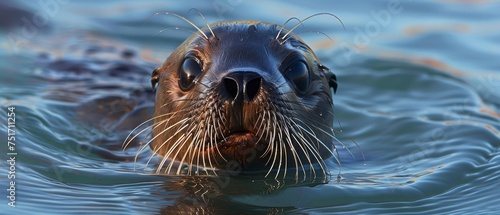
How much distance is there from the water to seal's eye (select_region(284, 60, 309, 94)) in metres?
0.61

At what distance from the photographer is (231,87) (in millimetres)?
5352

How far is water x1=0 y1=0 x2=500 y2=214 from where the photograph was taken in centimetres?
571

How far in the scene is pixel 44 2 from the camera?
40.2 feet

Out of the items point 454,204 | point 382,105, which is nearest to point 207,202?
point 454,204

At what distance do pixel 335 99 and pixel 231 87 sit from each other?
3.76 meters

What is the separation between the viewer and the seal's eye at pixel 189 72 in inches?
233

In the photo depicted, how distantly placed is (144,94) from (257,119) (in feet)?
9.14

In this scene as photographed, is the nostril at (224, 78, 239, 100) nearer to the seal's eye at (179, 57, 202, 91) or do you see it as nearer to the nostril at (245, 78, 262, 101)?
the nostril at (245, 78, 262, 101)

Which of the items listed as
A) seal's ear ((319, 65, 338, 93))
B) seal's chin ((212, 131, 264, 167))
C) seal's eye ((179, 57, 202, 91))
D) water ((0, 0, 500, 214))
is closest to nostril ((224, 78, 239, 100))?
seal's chin ((212, 131, 264, 167))

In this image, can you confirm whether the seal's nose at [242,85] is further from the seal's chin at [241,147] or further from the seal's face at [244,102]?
the seal's chin at [241,147]

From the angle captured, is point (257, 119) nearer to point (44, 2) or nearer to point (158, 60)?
point (158, 60)

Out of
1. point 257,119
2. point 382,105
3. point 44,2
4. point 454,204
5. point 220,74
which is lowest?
point 454,204

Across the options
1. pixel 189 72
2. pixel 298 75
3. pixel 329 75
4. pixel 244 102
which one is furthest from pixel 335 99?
pixel 244 102

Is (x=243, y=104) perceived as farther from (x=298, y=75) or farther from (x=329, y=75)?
(x=329, y=75)
